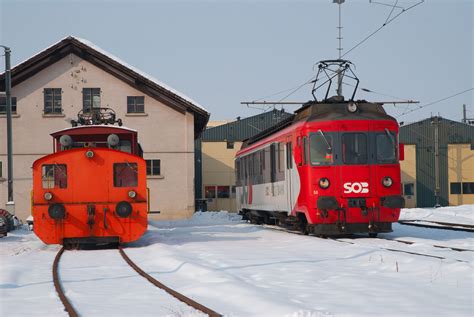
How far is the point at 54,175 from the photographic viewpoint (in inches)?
611

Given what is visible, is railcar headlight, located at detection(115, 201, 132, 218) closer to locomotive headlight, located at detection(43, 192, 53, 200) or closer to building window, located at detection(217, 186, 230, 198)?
locomotive headlight, located at detection(43, 192, 53, 200)

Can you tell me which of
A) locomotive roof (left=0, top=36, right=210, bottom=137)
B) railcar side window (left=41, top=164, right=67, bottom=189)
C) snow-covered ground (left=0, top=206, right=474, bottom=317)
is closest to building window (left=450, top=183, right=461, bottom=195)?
locomotive roof (left=0, top=36, right=210, bottom=137)

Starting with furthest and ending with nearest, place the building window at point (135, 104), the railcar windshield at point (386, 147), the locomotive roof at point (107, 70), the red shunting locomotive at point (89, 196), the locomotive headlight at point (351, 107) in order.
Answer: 1. the building window at point (135, 104)
2. the locomotive roof at point (107, 70)
3. the locomotive headlight at point (351, 107)
4. the railcar windshield at point (386, 147)
5. the red shunting locomotive at point (89, 196)

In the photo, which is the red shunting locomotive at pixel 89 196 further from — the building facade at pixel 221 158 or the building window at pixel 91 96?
the building facade at pixel 221 158

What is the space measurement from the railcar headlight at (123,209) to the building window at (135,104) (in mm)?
19386

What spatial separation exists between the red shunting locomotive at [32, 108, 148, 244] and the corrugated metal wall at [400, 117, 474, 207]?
41893 millimetres

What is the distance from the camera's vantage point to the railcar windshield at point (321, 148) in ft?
53.0

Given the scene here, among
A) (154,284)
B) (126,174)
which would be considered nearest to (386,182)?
(126,174)

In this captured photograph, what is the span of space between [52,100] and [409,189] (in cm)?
3091

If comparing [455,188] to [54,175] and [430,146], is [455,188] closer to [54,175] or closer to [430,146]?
[430,146]

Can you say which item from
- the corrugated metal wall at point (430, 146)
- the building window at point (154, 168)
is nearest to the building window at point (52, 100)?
the building window at point (154, 168)

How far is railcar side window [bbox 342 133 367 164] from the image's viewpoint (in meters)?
16.2

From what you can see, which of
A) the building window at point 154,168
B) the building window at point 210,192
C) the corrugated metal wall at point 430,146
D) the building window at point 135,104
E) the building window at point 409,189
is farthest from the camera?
the building window at point 409,189

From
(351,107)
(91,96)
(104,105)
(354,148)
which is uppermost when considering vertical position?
(91,96)
